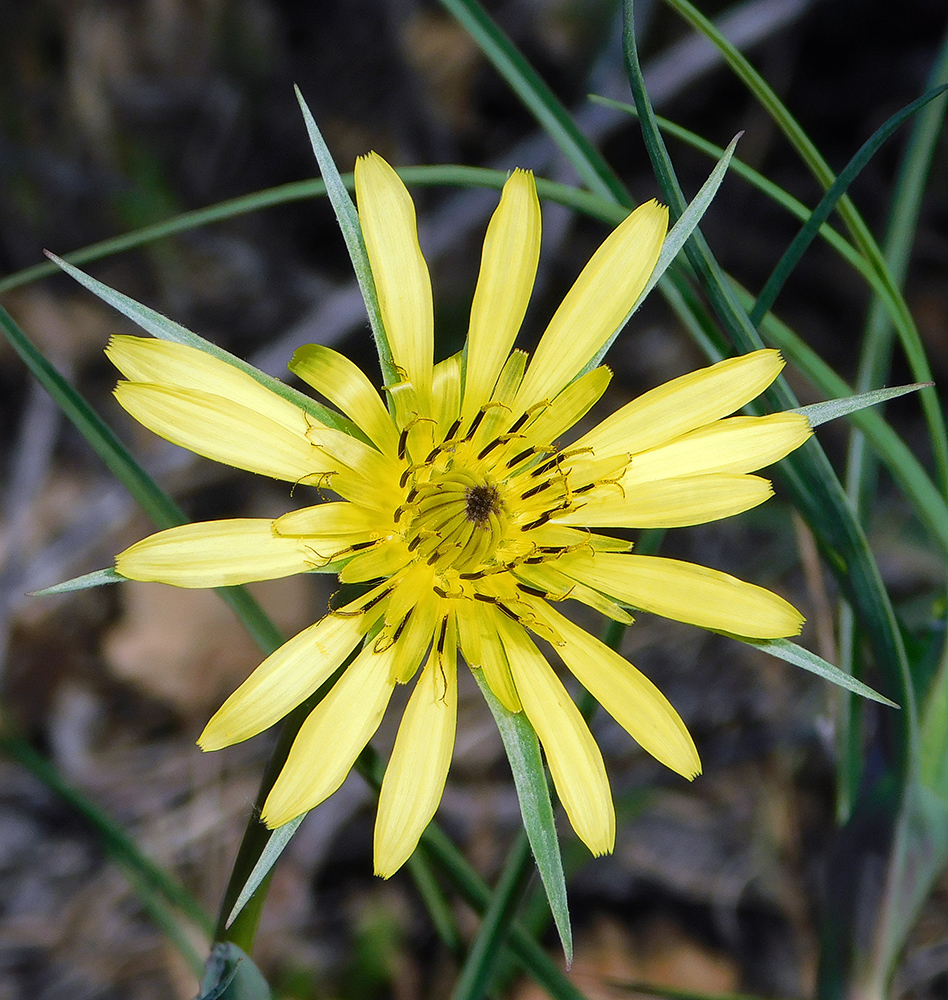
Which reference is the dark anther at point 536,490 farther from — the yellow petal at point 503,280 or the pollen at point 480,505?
the yellow petal at point 503,280

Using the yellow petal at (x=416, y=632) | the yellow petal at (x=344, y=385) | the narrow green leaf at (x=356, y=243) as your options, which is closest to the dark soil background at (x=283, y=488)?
the yellow petal at (x=416, y=632)

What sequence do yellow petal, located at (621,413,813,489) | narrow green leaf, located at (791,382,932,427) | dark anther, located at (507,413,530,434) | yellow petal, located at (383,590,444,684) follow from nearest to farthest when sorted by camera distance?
1. narrow green leaf, located at (791,382,932,427)
2. yellow petal, located at (621,413,813,489)
3. yellow petal, located at (383,590,444,684)
4. dark anther, located at (507,413,530,434)

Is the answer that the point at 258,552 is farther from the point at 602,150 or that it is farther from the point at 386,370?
the point at 602,150

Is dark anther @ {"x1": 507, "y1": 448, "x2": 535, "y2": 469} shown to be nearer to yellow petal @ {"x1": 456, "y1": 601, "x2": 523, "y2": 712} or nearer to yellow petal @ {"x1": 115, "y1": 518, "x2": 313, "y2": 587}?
yellow petal @ {"x1": 456, "y1": 601, "x2": 523, "y2": 712}

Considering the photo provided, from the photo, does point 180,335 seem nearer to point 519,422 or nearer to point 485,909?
point 519,422

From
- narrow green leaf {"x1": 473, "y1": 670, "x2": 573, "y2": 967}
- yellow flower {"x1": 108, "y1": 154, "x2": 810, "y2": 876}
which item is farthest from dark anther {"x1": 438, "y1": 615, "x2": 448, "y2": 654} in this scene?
narrow green leaf {"x1": 473, "y1": 670, "x2": 573, "y2": 967}

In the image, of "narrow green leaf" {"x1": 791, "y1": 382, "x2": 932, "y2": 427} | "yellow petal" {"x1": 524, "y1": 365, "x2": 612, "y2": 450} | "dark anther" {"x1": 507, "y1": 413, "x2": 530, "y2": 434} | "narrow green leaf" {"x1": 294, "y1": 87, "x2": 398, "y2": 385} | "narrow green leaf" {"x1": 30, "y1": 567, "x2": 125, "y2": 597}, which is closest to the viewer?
"narrow green leaf" {"x1": 30, "y1": 567, "x2": 125, "y2": 597}

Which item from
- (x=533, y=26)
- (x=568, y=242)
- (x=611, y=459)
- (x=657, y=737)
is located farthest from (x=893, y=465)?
(x=533, y=26)
